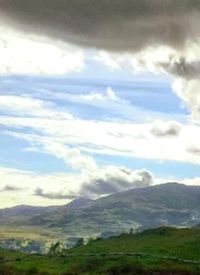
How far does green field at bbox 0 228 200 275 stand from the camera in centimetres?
13075

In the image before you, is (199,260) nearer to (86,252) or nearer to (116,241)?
(86,252)

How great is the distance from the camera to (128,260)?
138875mm

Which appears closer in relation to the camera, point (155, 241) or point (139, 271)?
point (139, 271)

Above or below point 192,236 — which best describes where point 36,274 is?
below

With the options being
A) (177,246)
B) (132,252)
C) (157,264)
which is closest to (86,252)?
(132,252)

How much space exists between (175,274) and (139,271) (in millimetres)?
10064

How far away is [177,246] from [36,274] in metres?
46.3

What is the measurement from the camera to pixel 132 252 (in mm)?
156625

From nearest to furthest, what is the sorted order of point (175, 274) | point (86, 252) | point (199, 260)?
point (175, 274)
point (199, 260)
point (86, 252)

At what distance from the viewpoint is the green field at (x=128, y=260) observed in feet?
429

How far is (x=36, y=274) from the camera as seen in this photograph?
133 m

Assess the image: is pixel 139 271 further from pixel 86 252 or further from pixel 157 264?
pixel 86 252

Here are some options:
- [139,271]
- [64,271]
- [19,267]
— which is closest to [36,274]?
[64,271]

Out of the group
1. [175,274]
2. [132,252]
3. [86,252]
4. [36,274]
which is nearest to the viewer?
[175,274]
